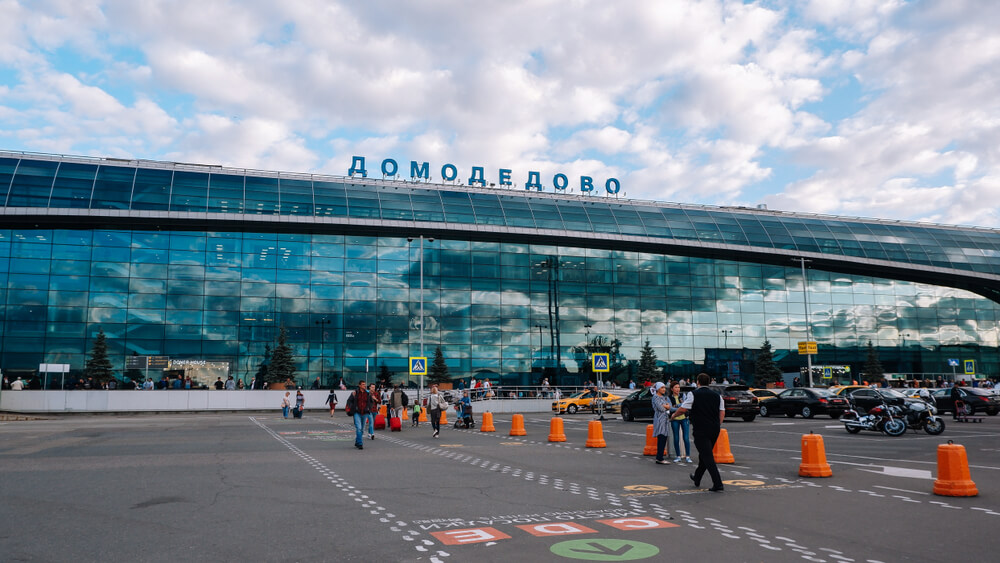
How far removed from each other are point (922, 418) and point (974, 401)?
13117mm

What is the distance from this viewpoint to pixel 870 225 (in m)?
61.4

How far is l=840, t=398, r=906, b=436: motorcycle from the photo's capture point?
856 inches

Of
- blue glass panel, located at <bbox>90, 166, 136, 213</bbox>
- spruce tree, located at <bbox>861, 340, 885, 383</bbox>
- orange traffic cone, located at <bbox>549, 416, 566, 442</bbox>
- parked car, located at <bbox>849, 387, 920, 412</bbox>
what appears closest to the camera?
orange traffic cone, located at <bbox>549, 416, 566, 442</bbox>

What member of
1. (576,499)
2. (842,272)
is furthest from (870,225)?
(576,499)

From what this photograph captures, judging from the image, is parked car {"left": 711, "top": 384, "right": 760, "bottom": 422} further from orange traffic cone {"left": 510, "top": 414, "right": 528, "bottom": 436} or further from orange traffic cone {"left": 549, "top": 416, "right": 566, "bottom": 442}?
orange traffic cone {"left": 549, "top": 416, "right": 566, "bottom": 442}

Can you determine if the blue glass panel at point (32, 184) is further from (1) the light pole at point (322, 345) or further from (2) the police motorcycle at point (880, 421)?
(2) the police motorcycle at point (880, 421)

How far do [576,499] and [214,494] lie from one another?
5.20 meters

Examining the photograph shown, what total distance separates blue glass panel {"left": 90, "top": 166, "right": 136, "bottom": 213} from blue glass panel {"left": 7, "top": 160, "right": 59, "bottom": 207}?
2.70 m

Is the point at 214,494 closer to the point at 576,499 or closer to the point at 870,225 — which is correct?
the point at 576,499

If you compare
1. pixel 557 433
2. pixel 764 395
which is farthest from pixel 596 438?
pixel 764 395

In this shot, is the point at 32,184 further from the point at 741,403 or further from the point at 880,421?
the point at 880,421

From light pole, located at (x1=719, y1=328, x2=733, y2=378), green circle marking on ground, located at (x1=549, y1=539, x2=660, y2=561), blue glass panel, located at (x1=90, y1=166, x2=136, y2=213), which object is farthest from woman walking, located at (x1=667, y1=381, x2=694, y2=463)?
light pole, located at (x1=719, y1=328, x2=733, y2=378)

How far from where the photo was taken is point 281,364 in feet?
160

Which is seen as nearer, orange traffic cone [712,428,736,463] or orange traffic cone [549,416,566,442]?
orange traffic cone [712,428,736,463]
